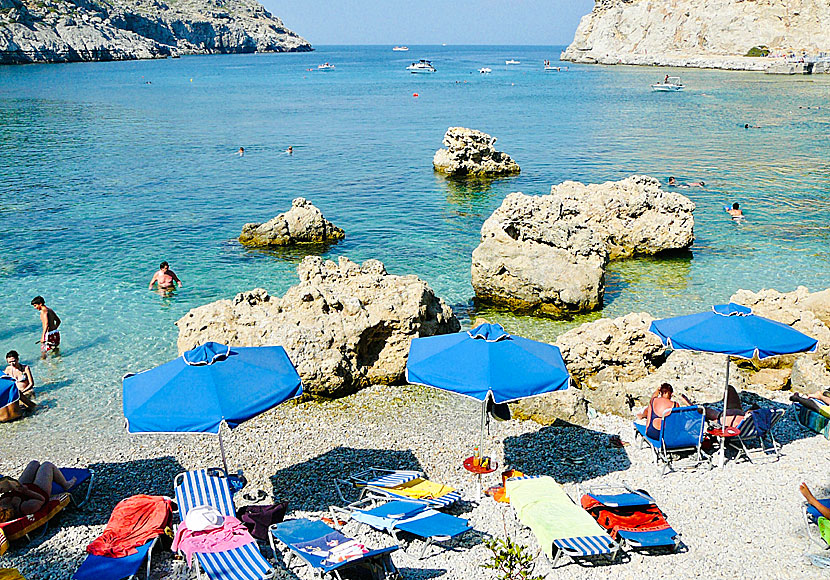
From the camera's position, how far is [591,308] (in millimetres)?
16703

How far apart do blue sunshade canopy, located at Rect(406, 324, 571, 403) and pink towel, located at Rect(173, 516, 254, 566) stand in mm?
2592

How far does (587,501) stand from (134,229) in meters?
21.6

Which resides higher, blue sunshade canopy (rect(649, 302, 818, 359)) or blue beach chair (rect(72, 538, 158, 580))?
blue sunshade canopy (rect(649, 302, 818, 359))

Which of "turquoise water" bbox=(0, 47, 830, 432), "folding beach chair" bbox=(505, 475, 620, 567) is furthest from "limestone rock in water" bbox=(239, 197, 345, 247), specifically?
"folding beach chair" bbox=(505, 475, 620, 567)

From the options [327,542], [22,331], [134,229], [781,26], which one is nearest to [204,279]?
[22,331]

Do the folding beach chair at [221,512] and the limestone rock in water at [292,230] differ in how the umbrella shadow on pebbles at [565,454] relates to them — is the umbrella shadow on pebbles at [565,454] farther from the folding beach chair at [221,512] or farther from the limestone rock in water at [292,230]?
the limestone rock in water at [292,230]

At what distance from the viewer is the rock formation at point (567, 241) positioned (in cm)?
1670

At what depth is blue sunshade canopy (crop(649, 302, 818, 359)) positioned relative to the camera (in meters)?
8.97

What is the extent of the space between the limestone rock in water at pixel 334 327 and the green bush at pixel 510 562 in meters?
5.32

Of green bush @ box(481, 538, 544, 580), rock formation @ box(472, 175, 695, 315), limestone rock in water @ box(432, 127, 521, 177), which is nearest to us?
green bush @ box(481, 538, 544, 580)

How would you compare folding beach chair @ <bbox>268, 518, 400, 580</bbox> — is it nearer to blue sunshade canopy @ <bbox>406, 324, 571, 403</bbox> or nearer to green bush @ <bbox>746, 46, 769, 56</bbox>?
blue sunshade canopy @ <bbox>406, 324, 571, 403</bbox>

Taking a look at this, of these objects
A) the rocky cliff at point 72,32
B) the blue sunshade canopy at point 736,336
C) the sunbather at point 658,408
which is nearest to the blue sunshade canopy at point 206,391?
the sunbather at point 658,408

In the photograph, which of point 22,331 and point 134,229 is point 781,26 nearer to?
Answer: point 134,229

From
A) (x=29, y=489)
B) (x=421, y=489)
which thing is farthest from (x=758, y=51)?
(x=29, y=489)
